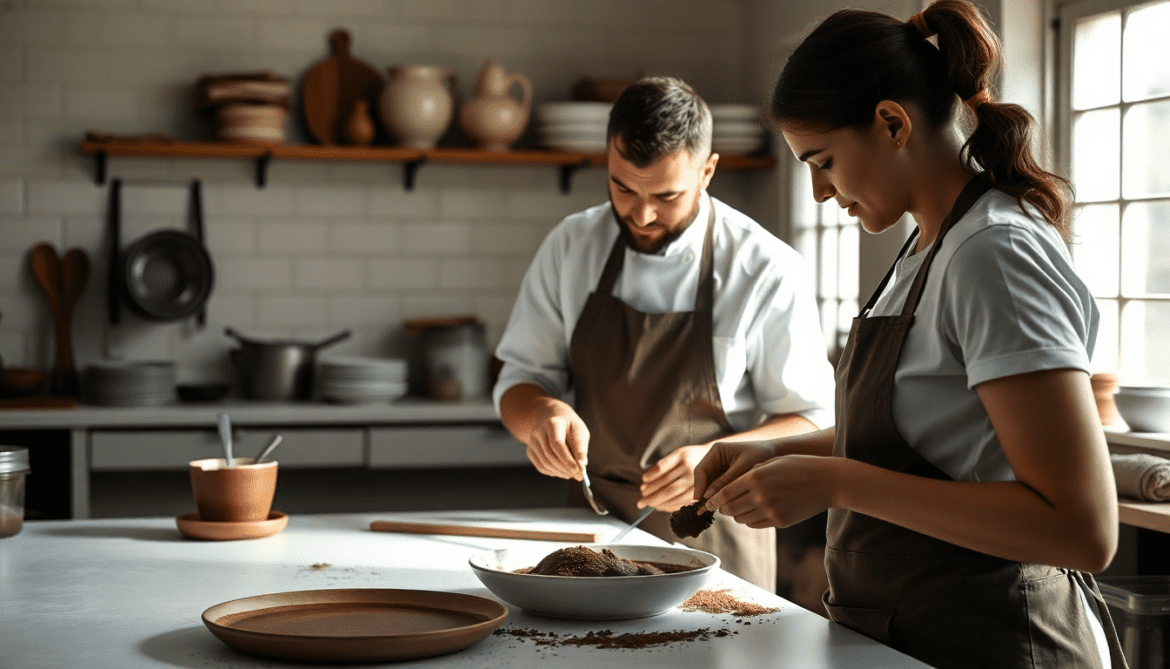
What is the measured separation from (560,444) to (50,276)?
3.09 meters

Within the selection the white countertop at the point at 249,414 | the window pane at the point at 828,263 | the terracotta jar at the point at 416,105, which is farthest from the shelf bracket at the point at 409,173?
the window pane at the point at 828,263

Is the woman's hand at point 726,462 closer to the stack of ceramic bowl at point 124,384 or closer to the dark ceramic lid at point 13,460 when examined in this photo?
the dark ceramic lid at point 13,460

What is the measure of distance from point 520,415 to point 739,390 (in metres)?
0.51

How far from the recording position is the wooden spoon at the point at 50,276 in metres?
4.39

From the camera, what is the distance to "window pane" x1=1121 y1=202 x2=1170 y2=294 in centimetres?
294

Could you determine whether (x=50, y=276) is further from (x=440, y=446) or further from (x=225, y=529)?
(x=225, y=529)

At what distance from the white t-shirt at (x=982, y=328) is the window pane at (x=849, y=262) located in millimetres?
2646

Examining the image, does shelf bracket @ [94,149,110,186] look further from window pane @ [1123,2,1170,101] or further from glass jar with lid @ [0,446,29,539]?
window pane @ [1123,2,1170,101]

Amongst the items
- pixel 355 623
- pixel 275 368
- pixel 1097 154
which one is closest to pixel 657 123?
pixel 355 623

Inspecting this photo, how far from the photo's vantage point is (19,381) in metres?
4.15

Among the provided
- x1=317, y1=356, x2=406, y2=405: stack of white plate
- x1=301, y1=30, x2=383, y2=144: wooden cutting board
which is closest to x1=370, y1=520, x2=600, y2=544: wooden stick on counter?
x1=317, y1=356, x2=406, y2=405: stack of white plate

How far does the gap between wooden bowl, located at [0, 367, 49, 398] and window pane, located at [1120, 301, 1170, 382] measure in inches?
145

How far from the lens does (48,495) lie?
4.04 metres

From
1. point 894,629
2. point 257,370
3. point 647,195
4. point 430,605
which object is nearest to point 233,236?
point 257,370
